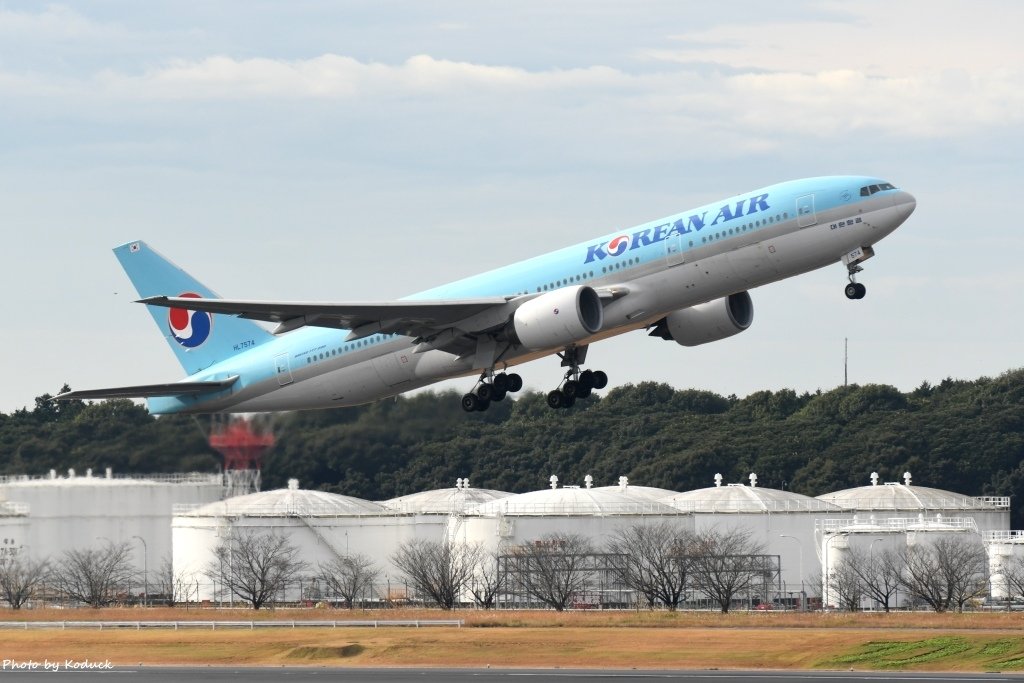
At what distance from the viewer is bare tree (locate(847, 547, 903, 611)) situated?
4429 inches

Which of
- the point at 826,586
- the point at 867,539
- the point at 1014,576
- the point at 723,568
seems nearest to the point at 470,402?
the point at 723,568

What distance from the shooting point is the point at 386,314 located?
63.8 meters

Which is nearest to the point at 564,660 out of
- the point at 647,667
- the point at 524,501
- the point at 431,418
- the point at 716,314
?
the point at 647,667

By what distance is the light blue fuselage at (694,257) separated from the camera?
59.6 metres

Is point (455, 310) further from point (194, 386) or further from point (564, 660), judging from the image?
point (564, 660)

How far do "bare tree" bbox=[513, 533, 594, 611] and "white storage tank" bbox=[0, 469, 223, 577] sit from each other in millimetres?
27013

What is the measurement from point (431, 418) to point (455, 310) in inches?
412

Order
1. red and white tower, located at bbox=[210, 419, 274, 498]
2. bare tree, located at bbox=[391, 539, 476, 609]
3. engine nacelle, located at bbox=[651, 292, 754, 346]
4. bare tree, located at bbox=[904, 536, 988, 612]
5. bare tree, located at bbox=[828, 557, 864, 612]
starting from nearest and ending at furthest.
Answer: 1. engine nacelle, located at bbox=[651, 292, 754, 346]
2. red and white tower, located at bbox=[210, 419, 274, 498]
3. bare tree, located at bbox=[904, 536, 988, 612]
4. bare tree, located at bbox=[828, 557, 864, 612]
5. bare tree, located at bbox=[391, 539, 476, 609]

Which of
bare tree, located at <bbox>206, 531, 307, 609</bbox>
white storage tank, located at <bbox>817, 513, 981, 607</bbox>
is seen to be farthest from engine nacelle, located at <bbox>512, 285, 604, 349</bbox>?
bare tree, located at <bbox>206, 531, 307, 609</bbox>

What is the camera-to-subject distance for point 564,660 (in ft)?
261

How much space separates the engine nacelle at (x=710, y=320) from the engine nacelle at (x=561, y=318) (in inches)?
238

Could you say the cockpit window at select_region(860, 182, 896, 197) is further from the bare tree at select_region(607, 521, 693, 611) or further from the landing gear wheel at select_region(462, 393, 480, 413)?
the bare tree at select_region(607, 521, 693, 611)

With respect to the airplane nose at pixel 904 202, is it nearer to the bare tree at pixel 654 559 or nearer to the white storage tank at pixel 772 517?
the bare tree at pixel 654 559

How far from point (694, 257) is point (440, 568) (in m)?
60.0
